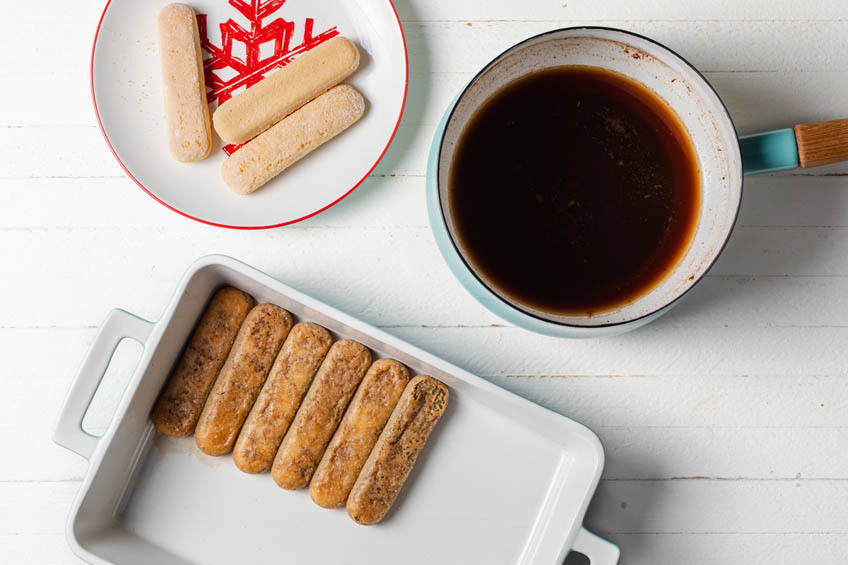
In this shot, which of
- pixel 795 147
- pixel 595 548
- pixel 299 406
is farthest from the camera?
pixel 299 406

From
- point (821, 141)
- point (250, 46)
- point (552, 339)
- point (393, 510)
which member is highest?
point (821, 141)

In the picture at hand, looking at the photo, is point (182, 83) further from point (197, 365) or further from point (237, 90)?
point (197, 365)

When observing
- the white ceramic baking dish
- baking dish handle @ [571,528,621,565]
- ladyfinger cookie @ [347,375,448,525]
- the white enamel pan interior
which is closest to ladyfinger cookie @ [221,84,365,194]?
the white ceramic baking dish

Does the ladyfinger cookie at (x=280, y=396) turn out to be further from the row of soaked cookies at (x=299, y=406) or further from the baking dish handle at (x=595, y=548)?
the baking dish handle at (x=595, y=548)

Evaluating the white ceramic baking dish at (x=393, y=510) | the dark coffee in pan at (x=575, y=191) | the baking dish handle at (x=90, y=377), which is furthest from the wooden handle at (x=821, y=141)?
the baking dish handle at (x=90, y=377)

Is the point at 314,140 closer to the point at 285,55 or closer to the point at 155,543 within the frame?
the point at 285,55

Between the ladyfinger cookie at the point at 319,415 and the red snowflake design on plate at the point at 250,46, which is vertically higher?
the red snowflake design on plate at the point at 250,46

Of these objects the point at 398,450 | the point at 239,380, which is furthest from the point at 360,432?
the point at 239,380
